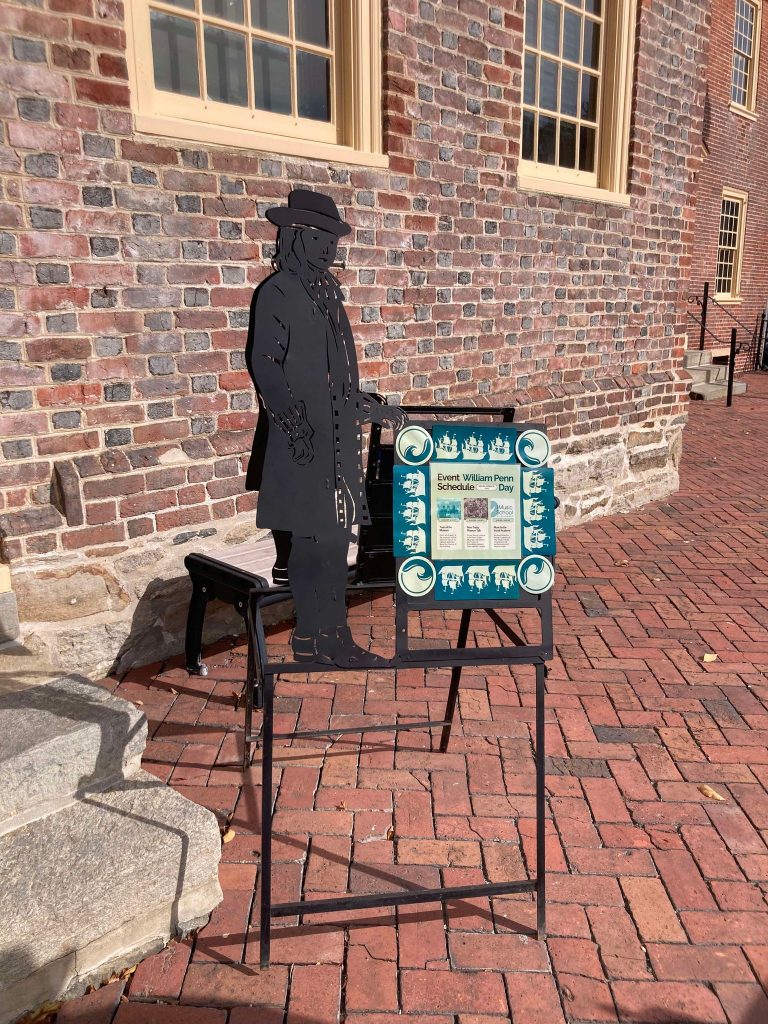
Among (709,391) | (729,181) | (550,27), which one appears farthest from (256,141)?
(729,181)

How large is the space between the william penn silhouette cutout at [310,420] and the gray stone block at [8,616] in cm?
163

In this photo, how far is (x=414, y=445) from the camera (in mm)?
2383

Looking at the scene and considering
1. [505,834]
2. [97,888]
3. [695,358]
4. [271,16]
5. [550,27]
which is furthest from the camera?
[695,358]

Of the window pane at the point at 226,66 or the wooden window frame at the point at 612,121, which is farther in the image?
the wooden window frame at the point at 612,121

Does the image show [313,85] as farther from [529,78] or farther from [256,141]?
[529,78]

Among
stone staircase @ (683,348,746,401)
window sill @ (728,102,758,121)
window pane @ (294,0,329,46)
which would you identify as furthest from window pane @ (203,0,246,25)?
window sill @ (728,102,758,121)

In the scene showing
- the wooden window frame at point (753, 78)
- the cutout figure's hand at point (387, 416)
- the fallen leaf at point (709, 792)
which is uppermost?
the wooden window frame at point (753, 78)

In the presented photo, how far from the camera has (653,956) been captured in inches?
92.0

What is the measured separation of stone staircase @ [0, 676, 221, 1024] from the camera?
212 cm

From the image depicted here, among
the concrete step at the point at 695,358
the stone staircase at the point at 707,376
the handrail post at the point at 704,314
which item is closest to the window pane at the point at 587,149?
the stone staircase at the point at 707,376

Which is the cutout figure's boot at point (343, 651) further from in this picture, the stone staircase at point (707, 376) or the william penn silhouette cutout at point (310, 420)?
the stone staircase at point (707, 376)

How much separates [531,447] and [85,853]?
5.77 ft

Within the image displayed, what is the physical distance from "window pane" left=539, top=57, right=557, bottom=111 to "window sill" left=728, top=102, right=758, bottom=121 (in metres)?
12.2

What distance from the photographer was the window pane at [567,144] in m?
6.31
